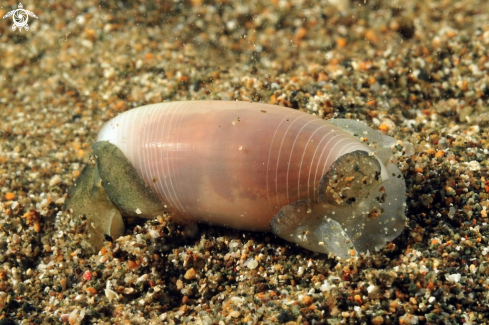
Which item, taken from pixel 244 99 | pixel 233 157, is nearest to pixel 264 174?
pixel 233 157

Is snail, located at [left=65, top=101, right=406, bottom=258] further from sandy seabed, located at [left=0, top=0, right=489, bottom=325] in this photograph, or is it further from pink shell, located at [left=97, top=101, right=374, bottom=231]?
sandy seabed, located at [left=0, top=0, right=489, bottom=325]

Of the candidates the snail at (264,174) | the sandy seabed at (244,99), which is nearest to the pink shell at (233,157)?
the snail at (264,174)

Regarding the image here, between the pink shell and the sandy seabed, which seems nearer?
the sandy seabed

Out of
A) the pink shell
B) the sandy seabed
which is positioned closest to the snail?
the pink shell

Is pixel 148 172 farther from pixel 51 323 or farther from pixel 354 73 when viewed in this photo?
pixel 354 73

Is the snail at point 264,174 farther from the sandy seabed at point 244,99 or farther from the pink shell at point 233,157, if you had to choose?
the sandy seabed at point 244,99

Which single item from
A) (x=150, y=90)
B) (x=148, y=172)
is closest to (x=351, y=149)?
(x=148, y=172)
